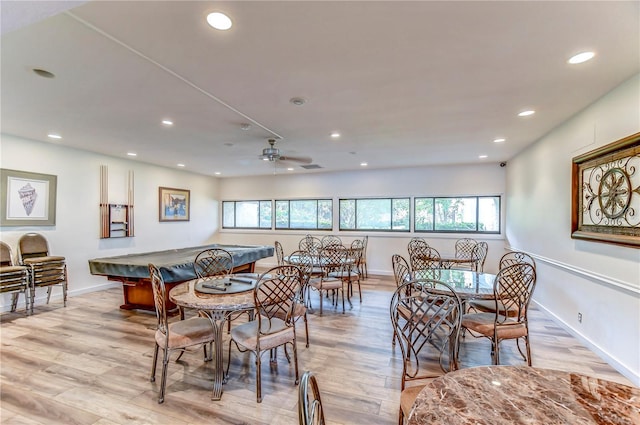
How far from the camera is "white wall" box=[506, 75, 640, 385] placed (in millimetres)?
2648

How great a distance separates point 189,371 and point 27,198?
4529mm

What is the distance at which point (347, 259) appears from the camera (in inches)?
198

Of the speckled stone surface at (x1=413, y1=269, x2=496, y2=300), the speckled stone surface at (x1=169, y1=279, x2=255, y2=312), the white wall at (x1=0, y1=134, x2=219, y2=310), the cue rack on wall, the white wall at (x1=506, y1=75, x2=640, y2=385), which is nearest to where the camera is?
the speckled stone surface at (x1=169, y1=279, x2=255, y2=312)

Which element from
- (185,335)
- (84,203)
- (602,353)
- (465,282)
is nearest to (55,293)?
(84,203)

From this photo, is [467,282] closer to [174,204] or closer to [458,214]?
[458,214]

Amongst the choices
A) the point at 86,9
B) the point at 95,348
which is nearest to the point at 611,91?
the point at 86,9

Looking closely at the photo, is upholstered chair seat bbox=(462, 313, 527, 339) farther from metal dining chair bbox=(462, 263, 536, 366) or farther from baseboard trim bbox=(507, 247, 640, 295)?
baseboard trim bbox=(507, 247, 640, 295)

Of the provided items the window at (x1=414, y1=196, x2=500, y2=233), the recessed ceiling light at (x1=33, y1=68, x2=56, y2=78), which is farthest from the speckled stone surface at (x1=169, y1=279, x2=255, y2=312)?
the window at (x1=414, y1=196, x2=500, y2=233)

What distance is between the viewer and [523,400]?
114cm

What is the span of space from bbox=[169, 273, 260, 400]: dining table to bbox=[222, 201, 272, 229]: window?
590 cm

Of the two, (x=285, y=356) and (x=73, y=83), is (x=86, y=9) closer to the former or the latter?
(x=73, y=83)

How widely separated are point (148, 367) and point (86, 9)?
304 centimetres

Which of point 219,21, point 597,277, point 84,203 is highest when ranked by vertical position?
point 219,21

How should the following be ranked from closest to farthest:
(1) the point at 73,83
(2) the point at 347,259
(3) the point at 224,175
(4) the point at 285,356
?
(1) the point at 73,83
(4) the point at 285,356
(2) the point at 347,259
(3) the point at 224,175
